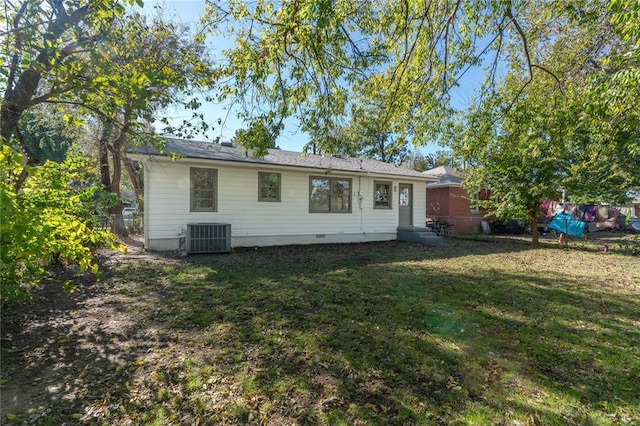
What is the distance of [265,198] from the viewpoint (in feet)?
34.6

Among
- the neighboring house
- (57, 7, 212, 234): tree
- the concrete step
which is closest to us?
(57, 7, 212, 234): tree

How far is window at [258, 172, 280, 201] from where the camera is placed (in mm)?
10469

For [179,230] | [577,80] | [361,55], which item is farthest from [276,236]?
[577,80]

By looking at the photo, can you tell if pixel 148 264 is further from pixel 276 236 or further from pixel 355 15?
pixel 355 15

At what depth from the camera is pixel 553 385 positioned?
106 inches

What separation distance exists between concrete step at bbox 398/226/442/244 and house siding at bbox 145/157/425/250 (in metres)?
0.32

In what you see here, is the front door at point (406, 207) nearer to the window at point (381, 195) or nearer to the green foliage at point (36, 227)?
the window at point (381, 195)

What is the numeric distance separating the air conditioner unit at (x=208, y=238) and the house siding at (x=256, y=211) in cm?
55

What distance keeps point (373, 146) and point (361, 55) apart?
2279cm

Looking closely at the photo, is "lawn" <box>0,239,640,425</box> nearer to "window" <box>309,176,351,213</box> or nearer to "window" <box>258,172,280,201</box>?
"window" <box>258,172,280,201</box>

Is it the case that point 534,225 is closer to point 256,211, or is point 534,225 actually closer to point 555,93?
point 555,93

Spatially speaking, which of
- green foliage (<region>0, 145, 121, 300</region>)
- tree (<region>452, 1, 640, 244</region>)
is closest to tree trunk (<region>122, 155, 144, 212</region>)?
green foliage (<region>0, 145, 121, 300</region>)

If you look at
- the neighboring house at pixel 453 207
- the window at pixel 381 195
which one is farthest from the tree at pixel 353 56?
the neighboring house at pixel 453 207

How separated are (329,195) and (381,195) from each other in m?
2.45
